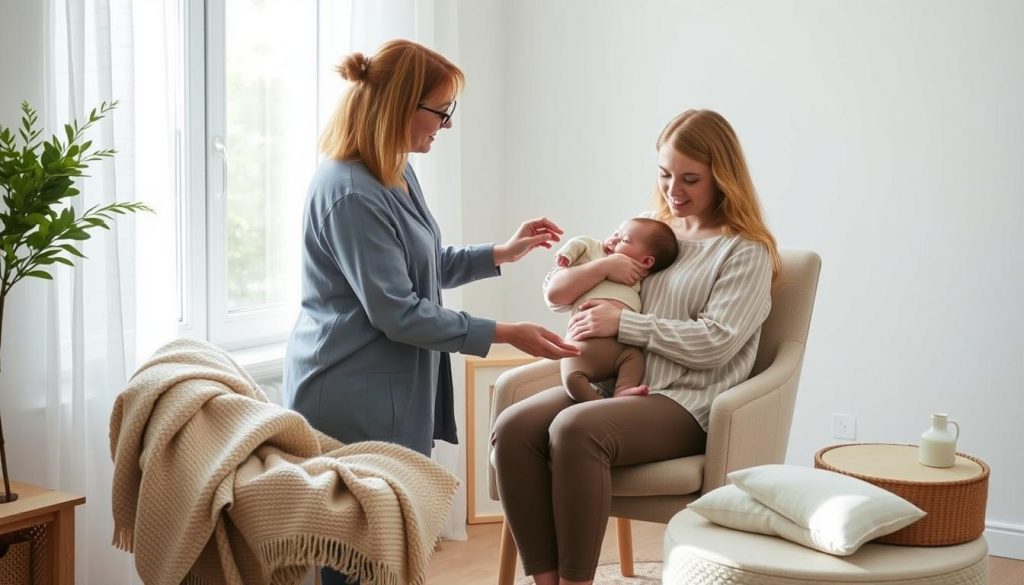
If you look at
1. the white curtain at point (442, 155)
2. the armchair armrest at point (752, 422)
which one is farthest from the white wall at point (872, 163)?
the armchair armrest at point (752, 422)

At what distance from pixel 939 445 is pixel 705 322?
1.85 ft

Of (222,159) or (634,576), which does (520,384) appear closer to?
(634,576)

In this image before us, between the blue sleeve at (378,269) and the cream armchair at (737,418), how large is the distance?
627mm

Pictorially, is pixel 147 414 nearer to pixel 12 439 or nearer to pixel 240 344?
pixel 12 439

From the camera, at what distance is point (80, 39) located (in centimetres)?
235

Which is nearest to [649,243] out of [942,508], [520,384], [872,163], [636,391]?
[636,391]

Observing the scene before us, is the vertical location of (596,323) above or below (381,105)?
below

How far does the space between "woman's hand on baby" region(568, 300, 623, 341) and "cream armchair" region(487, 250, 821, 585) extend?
28 cm

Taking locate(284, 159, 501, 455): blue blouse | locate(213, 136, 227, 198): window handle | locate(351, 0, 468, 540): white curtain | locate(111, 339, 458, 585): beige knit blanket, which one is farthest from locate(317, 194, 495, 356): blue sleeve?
locate(351, 0, 468, 540): white curtain

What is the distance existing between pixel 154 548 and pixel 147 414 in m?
0.23

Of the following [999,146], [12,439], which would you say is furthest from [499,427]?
[999,146]

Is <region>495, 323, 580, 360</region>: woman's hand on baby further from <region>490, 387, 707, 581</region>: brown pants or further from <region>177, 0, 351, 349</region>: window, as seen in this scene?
<region>177, 0, 351, 349</region>: window

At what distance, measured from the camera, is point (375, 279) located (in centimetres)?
204

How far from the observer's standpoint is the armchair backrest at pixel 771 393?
2.38 m
